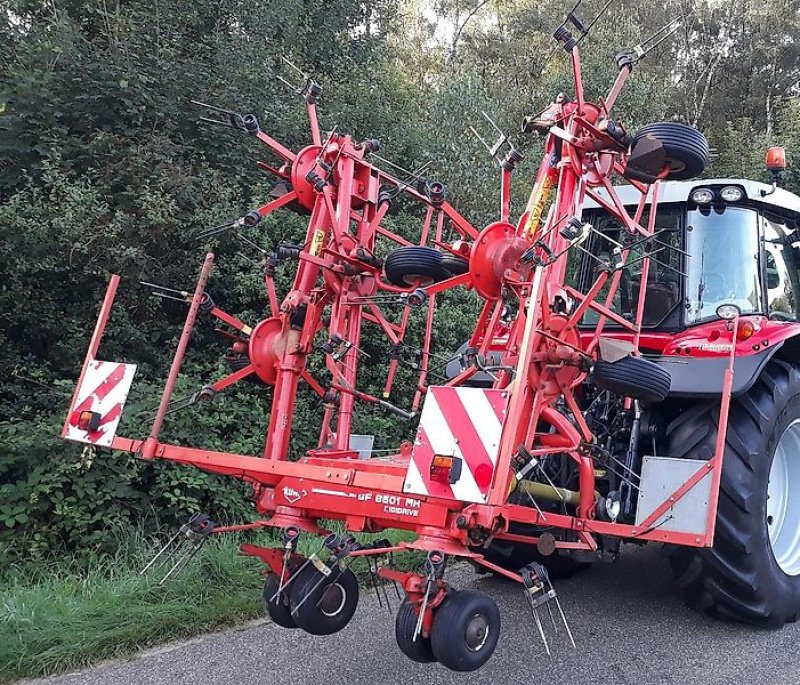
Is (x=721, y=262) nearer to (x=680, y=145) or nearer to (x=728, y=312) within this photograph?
(x=728, y=312)

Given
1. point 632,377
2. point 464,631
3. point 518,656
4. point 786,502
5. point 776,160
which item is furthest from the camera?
point 776,160

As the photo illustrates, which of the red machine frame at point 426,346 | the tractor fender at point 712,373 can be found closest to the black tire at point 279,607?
the red machine frame at point 426,346

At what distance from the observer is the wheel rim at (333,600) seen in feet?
9.26

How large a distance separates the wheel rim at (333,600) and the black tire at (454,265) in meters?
1.49

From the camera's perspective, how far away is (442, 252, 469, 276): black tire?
3.43 meters

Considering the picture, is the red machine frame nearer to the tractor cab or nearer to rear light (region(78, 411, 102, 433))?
rear light (region(78, 411, 102, 433))

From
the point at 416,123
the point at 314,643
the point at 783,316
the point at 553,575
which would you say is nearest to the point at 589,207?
the point at 783,316

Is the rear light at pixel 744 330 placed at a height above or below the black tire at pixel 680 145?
below

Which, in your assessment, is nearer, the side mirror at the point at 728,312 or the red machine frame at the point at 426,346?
the red machine frame at the point at 426,346

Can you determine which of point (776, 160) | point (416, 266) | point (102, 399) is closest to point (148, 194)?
point (102, 399)

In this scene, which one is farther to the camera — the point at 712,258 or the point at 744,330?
the point at 712,258

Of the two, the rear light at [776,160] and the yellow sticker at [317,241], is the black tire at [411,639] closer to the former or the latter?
the yellow sticker at [317,241]

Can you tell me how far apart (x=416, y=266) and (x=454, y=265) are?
182 millimetres

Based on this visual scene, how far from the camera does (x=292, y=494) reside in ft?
9.70
